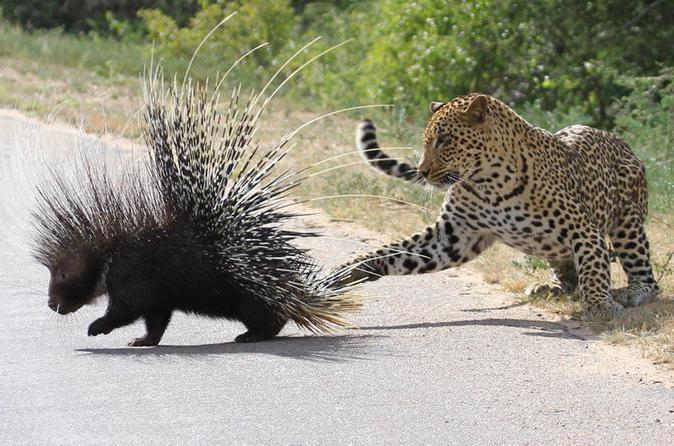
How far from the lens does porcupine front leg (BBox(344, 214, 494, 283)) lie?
787 centimetres

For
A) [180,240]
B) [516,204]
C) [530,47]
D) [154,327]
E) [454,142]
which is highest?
[530,47]

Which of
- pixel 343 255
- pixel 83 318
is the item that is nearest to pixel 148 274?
pixel 83 318

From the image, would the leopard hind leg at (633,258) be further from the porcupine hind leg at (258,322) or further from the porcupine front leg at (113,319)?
the porcupine front leg at (113,319)

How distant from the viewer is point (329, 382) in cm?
603

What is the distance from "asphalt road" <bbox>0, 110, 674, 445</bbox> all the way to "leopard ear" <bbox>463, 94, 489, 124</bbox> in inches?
45.6

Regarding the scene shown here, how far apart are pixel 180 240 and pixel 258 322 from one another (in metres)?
0.61

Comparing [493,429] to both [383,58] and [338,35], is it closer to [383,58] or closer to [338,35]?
[383,58]

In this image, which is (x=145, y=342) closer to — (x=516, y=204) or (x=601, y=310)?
(x=516, y=204)

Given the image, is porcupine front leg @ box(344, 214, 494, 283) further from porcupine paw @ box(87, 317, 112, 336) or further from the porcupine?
porcupine paw @ box(87, 317, 112, 336)

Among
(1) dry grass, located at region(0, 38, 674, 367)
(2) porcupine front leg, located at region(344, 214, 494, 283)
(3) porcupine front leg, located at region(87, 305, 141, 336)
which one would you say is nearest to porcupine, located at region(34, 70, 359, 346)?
(3) porcupine front leg, located at region(87, 305, 141, 336)

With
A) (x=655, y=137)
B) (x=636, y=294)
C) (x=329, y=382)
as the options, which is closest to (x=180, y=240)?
(x=329, y=382)

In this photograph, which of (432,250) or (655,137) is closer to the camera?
(432,250)

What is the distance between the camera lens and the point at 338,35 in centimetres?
2305

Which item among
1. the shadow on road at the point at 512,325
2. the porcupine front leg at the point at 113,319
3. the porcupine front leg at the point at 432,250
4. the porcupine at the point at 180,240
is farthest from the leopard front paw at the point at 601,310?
the porcupine front leg at the point at 113,319
